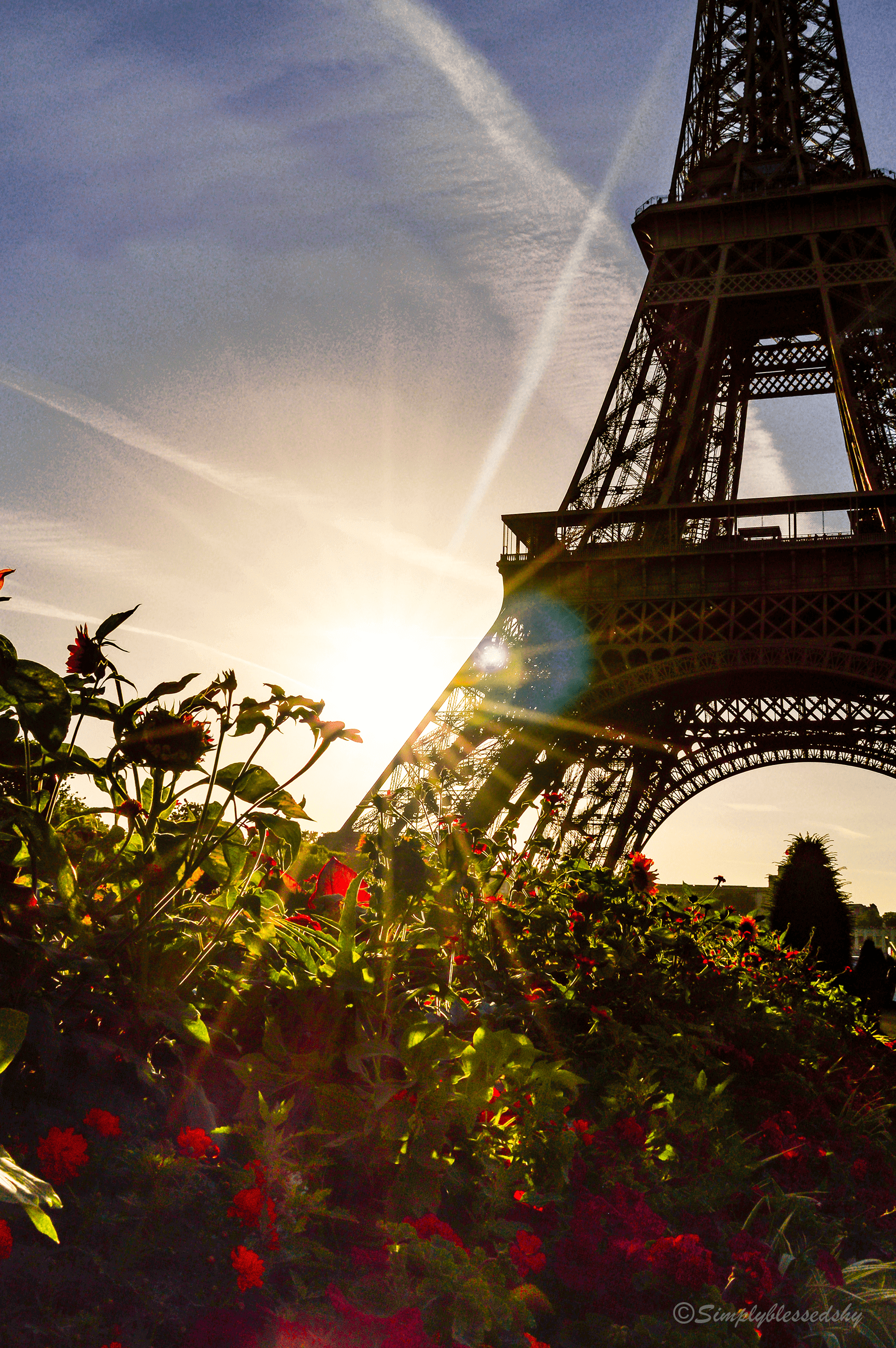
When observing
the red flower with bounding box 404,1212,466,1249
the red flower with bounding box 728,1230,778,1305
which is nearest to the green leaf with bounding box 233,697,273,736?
the red flower with bounding box 404,1212,466,1249

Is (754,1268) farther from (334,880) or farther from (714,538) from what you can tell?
(714,538)

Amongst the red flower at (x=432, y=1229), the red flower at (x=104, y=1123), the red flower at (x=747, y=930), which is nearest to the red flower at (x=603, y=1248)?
the red flower at (x=432, y=1229)

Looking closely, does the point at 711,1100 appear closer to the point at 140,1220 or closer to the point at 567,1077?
the point at 567,1077

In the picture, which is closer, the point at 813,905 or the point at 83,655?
the point at 83,655

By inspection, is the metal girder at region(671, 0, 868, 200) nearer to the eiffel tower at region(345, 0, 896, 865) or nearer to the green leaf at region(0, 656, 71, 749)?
the eiffel tower at region(345, 0, 896, 865)

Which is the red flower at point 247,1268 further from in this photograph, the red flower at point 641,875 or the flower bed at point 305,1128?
the red flower at point 641,875

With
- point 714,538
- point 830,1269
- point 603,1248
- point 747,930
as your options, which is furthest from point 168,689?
point 714,538
